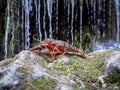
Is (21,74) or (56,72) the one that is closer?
(21,74)

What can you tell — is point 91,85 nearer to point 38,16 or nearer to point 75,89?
point 75,89

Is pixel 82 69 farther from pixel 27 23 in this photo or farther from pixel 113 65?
pixel 27 23

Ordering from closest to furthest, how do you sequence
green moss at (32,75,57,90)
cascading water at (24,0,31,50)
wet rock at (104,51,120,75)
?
green moss at (32,75,57,90) → wet rock at (104,51,120,75) → cascading water at (24,0,31,50)

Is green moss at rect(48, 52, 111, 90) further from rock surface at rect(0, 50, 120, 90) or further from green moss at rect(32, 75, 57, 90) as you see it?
green moss at rect(32, 75, 57, 90)

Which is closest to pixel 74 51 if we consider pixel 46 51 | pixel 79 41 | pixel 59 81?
pixel 46 51

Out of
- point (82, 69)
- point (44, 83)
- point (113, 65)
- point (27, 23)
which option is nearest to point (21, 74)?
point (44, 83)

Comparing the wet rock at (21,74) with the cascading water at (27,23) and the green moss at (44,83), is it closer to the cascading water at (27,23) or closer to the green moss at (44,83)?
the green moss at (44,83)

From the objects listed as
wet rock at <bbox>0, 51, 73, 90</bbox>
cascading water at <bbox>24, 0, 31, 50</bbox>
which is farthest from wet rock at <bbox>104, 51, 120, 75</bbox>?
cascading water at <bbox>24, 0, 31, 50</bbox>
